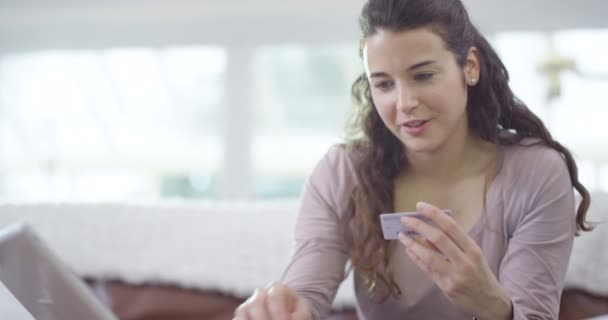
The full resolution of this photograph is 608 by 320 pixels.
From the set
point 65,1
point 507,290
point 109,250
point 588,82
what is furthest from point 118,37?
point 507,290

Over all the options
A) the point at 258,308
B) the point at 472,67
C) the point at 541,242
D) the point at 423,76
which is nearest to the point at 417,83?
the point at 423,76

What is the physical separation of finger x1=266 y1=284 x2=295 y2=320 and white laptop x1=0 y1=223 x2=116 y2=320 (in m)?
0.35

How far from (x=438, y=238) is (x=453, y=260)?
5 centimetres

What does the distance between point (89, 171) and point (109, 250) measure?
1.11m

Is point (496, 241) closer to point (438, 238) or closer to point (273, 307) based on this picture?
point (438, 238)

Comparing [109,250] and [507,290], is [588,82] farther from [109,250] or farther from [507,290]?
[109,250]

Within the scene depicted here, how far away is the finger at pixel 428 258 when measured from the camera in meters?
1.00

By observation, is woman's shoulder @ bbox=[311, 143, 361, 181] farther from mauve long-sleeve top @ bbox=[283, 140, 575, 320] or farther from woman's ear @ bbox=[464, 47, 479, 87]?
woman's ear @ bbox=[464, 47, 479, 87]

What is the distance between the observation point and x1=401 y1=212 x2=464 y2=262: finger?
3.20ft

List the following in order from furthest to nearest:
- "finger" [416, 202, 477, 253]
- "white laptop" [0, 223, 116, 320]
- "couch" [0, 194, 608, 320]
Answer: "couch" [0, 194, 608, 320] < "white laptop" [0, 223, 116, 320] < "finger" [416, 202, 477, 253]

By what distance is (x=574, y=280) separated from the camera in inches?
58.5

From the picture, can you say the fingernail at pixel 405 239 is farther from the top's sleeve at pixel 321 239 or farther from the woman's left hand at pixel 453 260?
the top's sleeve at pixel 321 239

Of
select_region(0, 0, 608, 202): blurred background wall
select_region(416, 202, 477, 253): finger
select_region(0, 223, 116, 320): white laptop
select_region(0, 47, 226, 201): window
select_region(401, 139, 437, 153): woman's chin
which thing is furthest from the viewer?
select_region(0, 47, 226, 201): window

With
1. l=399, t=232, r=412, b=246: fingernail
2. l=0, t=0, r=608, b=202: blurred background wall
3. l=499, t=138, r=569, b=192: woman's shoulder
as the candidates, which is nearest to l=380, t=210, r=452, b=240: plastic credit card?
l=399, t=232, r=412, b=246: fingernail
